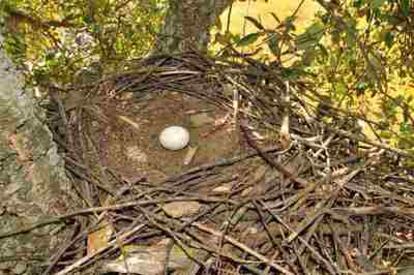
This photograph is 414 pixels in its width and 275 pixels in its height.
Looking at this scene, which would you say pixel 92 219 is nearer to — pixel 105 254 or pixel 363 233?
pixel 105 254

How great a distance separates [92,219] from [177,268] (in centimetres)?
22

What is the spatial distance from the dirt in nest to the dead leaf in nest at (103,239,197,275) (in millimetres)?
234

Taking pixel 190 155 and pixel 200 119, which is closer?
pixel 190 155

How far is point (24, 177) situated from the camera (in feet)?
4.30

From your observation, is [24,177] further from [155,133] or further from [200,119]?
[200,119]

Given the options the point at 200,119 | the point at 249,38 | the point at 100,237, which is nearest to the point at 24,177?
the point at 100,237

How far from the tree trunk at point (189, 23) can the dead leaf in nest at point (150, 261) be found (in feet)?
2.94

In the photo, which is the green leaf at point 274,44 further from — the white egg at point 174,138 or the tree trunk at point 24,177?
the tree trunk at point 24,177

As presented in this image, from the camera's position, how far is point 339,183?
57.3 inches

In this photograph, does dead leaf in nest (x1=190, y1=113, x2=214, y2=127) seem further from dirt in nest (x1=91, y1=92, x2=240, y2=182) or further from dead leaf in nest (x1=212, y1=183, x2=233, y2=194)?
dead leaf in nest (x1=212, y1=183, x2=233, y2=194)

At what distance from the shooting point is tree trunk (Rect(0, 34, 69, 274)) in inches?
49.1

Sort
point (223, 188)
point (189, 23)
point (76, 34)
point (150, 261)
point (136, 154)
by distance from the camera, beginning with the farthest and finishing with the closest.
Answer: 1. point (76, 34)
2. point (189, 23)
3. point (136, 154)
4. point (223, 188)
5. point (150, 261)

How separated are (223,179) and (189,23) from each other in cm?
76

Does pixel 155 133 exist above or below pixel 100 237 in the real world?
above
